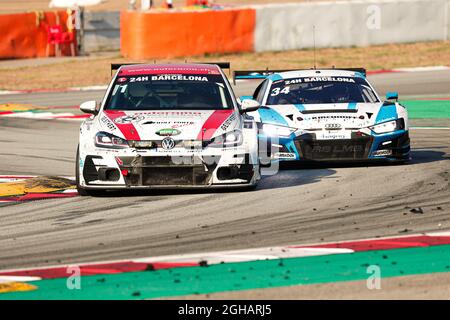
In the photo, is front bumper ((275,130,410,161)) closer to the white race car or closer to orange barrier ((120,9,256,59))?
the white race car

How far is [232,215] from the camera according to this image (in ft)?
32.2

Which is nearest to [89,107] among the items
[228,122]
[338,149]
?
[228,122]

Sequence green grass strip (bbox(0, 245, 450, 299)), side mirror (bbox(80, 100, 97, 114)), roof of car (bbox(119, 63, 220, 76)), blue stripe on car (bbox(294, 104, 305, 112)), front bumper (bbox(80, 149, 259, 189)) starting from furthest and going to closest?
1. blue stripe on car (bbox(294, 104, 305, 112))
2. roof of car (bbox(119, 63, 220, 76))
3. side mirror (bbox(80, 100, 97, 114))
4. front bumper (bbox(80, 149, 259, 189))
5. green grass strip (bbox(0, 245, 450, 299))

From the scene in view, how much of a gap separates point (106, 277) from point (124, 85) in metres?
4.88

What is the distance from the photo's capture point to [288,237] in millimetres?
8773

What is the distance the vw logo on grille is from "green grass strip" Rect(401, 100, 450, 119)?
27.3 ft

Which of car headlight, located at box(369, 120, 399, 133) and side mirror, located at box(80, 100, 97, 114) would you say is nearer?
side mirror, located at box(80, 100, 97, 114)

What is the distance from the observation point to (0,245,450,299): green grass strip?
280 inches

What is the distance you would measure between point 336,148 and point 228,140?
1.90 metres

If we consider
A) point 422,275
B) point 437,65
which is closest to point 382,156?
point 422,275

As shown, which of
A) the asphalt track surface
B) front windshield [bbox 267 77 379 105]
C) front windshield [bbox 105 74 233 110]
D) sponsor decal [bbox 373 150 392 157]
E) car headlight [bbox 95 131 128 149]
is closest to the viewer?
the asphalt track surface

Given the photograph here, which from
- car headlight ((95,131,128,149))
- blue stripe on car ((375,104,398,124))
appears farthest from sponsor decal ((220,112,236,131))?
blue stripe on car ((375,104,398,124))

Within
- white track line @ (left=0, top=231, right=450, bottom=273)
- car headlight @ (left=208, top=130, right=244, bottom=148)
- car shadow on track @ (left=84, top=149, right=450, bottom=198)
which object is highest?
car headlight @ (left=208, top=130, right=244, bottom=148)

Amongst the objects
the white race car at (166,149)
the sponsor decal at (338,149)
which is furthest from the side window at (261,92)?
the white race car at (166,149)
